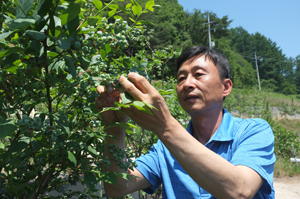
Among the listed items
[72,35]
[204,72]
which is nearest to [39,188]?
[72,35]

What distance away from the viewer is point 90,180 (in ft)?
3.57

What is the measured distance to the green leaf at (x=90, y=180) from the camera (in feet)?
3.53

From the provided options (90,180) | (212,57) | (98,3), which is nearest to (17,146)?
(90,180)

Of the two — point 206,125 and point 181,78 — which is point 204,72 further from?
point 206,125

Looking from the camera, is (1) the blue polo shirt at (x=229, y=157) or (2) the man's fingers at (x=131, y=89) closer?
(2) the man's fingers at (x=131, y=89)

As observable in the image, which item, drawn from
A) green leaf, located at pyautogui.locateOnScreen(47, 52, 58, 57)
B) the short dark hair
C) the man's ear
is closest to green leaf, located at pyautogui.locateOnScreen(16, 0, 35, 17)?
green leaf, located at pyautogui.locateOnScreen(47, 52, 58, 57)

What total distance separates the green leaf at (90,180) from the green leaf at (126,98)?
15.5 inches

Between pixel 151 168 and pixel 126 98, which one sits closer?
pixel 126 98

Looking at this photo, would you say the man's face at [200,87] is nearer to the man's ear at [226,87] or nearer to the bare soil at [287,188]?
the man's ear at [226,87]

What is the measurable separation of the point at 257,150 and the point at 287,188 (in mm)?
6737

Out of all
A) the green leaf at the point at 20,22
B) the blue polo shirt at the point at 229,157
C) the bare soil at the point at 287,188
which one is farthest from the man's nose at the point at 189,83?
the bare soil at the point at 287,188

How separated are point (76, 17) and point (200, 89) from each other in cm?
92

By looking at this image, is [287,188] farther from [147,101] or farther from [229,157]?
[147,101]

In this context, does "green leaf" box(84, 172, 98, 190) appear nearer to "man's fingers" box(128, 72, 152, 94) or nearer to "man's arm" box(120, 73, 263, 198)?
"man's arm" box(120, 73, 263, 198)
